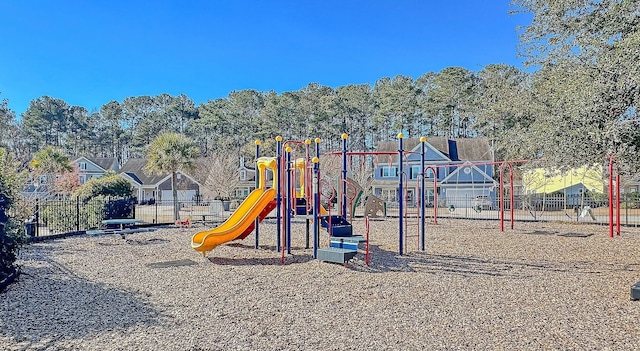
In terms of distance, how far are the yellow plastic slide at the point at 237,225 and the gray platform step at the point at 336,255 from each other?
2.23m

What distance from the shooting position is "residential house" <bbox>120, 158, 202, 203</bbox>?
46.7m

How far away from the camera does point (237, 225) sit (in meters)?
10.2

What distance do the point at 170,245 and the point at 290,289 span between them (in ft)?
21.4

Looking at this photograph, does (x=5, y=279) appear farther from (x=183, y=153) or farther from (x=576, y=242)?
(x=183, y=153)

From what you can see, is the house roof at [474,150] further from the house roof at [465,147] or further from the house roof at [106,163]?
the house roof at [106,163]

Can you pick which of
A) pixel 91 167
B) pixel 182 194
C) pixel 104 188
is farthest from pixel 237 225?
pixel 91 167

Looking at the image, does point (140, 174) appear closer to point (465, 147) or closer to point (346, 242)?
point (465, 147)

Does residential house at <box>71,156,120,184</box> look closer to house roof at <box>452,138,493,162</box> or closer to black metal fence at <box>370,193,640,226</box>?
black metal fence at <box>370,193,640,226</box>

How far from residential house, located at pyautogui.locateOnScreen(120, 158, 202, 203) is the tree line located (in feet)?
18.4

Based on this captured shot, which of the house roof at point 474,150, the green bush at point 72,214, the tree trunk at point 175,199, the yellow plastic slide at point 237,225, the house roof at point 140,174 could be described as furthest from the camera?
the house roof at point 140,174

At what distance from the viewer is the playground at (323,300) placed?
4703mm

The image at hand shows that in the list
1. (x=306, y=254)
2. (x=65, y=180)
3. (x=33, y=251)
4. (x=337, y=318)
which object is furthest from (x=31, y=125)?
(x=337, y=318)

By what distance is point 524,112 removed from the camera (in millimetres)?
10242

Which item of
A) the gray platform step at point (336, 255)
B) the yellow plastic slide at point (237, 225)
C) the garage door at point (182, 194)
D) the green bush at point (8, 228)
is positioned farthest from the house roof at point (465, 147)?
the green bush at point (8, 228)
